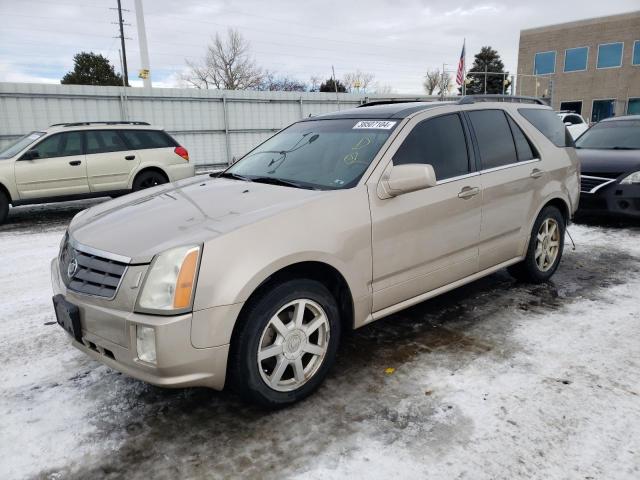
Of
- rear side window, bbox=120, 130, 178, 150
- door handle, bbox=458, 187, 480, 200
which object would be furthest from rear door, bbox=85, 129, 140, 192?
door handle, bbox=458, 187, 480, 200

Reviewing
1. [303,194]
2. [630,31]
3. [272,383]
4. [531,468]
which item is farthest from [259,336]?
[630,31]

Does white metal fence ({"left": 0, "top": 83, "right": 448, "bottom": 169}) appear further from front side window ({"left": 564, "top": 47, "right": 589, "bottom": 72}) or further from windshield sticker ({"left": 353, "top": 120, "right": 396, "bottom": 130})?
front side window ({"left": 564, "top": 47, "right": 589, "bottom": 72})

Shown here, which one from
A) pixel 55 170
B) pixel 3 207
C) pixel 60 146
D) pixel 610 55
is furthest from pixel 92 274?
pixel 610 55

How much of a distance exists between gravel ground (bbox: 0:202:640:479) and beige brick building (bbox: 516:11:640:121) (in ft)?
124

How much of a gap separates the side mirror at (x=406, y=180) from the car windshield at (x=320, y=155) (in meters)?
0.19

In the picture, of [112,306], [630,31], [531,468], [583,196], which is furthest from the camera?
[630,31]

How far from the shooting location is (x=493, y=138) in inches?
165

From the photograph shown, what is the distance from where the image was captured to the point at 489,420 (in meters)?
2.69

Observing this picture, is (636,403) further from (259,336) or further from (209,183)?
(209,183)

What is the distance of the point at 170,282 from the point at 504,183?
114 inches

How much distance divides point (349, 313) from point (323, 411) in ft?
2.05

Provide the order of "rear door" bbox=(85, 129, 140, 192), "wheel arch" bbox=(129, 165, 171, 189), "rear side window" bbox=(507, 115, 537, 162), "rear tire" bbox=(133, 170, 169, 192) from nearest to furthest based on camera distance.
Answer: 1. "rear side window" bbox=(507, 115, 537, 162)
2. "rear door" bbox=(85, 129, 140, 192)
3. "wheel arch" bbox=(129, 165, 171, 189)
4. "rear tire" bbox=(133, 170, 169, 192)

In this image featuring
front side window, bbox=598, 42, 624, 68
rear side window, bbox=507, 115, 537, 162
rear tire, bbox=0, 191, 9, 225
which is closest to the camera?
rear side window, bbox=507, 115, 537, 162

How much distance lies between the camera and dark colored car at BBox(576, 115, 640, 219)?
22.8 feet
